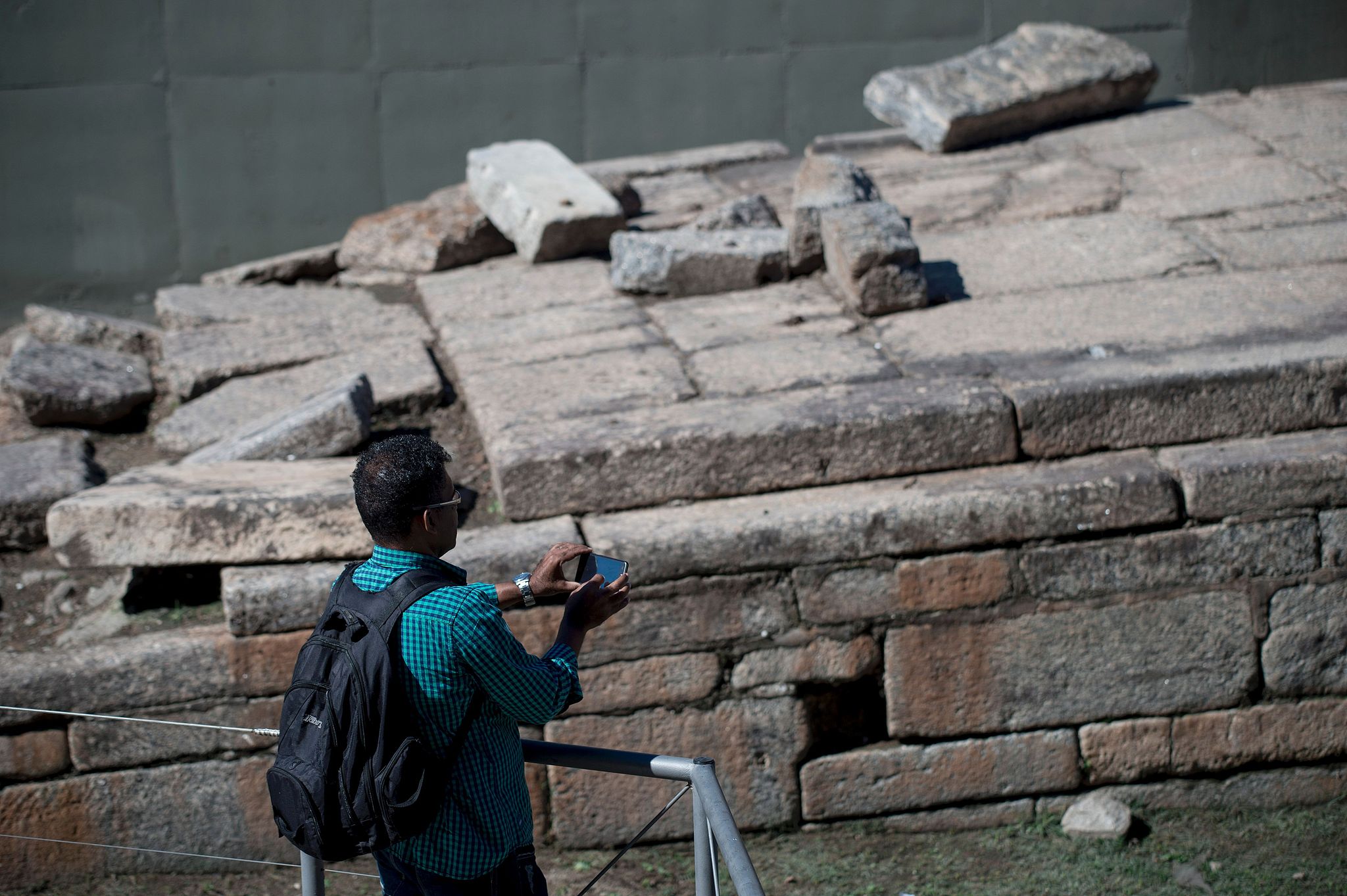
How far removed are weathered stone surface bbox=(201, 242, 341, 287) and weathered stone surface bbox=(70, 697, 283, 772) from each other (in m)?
3.32

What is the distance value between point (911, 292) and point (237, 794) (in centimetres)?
287

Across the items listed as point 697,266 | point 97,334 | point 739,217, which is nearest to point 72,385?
point 97,334

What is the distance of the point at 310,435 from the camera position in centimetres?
419

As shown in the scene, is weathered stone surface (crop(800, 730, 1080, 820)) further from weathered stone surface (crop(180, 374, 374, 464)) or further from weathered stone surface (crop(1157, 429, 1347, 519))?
weathered stone surface (crop(180, 374, 374, 464))

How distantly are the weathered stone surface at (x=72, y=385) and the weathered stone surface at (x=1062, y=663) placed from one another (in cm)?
333

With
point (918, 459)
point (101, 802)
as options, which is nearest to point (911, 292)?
point (918, 459)

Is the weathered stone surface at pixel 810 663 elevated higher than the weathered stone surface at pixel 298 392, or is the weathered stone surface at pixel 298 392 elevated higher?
the weathered stone surface at pixel 298 392

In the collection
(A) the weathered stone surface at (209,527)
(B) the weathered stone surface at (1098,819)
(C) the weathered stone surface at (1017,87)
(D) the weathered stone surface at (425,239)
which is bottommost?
(B) the weathered stone surface at (1098,819)

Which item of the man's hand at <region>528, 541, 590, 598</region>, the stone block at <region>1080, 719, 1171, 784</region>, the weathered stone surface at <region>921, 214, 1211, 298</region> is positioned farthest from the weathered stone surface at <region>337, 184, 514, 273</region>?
the man's hand at <region>528, 541, 590, 598</region>

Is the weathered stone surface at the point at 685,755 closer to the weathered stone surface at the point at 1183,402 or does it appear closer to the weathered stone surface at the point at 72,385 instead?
the weathered stone surface at the point at 1183,402

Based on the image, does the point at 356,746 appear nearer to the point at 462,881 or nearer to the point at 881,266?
the point at 462,881

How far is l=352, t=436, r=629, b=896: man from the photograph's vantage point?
79.5 inches

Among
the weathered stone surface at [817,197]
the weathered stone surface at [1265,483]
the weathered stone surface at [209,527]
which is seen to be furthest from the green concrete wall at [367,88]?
the weathered stone surface at [1265,483]

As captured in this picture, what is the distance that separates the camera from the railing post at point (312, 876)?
247 centimetres
